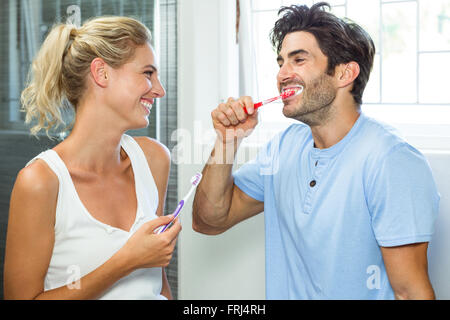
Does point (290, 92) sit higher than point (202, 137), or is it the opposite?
point (290, 92)

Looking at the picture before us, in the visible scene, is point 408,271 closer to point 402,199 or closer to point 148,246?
point 402,199

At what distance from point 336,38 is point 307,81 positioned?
0.14 metres

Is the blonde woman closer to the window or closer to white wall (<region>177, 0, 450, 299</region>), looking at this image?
white wall (<region>177, 0, 450, 299</region>)

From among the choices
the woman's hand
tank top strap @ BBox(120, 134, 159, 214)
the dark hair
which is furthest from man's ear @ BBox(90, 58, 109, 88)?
Result: the dark hair

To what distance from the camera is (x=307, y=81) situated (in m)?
1.18

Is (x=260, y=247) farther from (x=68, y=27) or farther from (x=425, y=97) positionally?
(x=68, y=27)

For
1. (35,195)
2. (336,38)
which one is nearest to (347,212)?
(336,38)

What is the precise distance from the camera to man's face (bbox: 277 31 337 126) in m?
1.18

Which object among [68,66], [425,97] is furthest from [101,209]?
[425,97]

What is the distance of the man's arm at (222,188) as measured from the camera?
4.10 feet

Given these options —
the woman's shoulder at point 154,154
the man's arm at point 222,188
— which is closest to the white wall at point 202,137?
the man's arm at point 222,188

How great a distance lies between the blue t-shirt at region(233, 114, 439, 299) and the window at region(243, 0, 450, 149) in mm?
441
